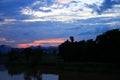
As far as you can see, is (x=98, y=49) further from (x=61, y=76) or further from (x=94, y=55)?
(x=61, y=76)

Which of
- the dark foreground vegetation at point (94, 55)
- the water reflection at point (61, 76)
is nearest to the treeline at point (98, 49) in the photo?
the dark foreground vegetation at point (94, 55)

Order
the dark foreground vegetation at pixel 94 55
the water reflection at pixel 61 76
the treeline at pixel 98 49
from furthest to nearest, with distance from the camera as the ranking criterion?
the treeline at pixel 98 49, the dark foreground vegetation at pixel 94 55, the water reflection at pixel 61 76

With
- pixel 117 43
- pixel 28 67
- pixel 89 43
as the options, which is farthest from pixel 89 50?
pixel 28 67

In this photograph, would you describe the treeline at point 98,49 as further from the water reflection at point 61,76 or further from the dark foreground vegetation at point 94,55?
the water reflection at point 61,76

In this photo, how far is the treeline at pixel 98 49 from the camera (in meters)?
48.7

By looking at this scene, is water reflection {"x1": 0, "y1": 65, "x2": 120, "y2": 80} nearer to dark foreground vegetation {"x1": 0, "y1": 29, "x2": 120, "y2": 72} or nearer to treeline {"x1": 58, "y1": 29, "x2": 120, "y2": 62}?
dark foreground vegetation {"x1": 0, "y1": 29, "x2": 120, "y2": 72}

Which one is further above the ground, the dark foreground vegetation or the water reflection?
the dark foreground vegetation

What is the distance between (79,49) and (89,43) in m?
2.37

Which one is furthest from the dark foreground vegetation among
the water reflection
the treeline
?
the water reflection

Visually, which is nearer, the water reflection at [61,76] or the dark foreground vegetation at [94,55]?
the water reflection at [61,76]

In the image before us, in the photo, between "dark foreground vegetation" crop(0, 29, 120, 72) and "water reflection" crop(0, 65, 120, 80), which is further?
"dark foreground vegetation" crop(0, 29, 120, 72)

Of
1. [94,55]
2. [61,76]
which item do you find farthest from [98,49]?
[61,76]

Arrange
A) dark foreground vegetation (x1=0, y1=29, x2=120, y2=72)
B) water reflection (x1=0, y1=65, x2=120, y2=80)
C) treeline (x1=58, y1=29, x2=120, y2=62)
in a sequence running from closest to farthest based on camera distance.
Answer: water reflection (x1=0, y1=65, x2=120, y2=80) → dark foreground vegetation (x1=0, y1=29, x2=120, y2=72) → treeline (x1=58, y1=29, x2=120, y2=62)

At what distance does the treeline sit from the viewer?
1918 inches
